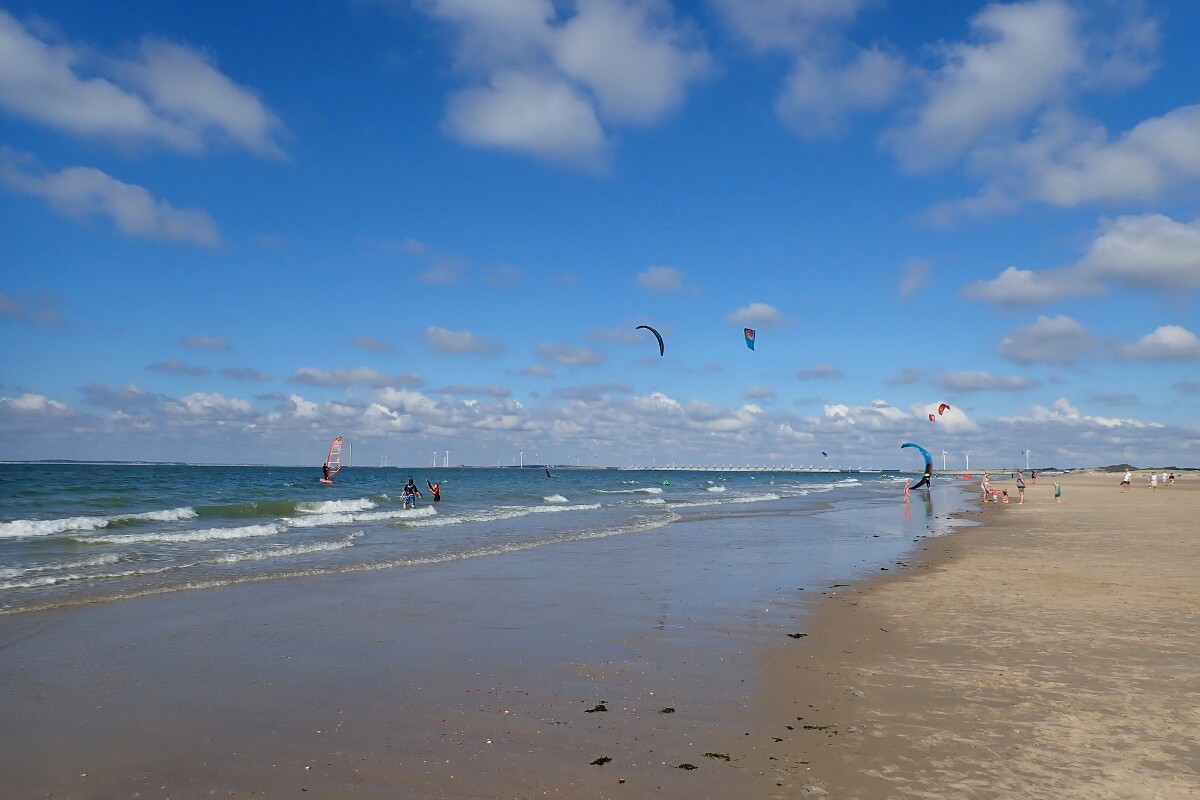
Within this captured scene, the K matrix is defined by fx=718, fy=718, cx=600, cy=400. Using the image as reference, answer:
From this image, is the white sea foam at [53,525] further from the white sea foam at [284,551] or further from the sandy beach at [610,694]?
the sandy beach at [610,694]

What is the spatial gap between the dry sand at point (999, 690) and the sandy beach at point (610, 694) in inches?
1.2

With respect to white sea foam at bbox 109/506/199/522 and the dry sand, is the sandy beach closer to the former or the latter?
the dry sand

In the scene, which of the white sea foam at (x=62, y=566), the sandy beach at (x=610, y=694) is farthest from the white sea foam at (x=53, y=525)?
the sandy beach at (x=610, y=694)

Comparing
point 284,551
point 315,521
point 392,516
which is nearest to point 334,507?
point 392,516

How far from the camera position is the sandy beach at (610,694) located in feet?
16.5

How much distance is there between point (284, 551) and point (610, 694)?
549 inches

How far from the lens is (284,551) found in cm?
1819

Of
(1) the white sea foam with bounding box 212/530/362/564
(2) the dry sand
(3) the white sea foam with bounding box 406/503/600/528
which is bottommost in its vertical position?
(1) the white sea foam with bounding box 212/530/362/564

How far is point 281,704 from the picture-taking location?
21.8 ft

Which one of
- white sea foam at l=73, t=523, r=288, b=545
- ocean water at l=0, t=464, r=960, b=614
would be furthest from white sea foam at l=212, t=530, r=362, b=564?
white sea foam at l=73, t=523, r=288, b=545

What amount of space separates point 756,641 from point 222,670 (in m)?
6.17

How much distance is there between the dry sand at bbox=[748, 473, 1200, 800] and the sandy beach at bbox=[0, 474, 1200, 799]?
30 millimetres

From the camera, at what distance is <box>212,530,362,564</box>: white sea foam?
656 inches

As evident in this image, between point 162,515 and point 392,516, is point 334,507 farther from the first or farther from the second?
point 162,515
